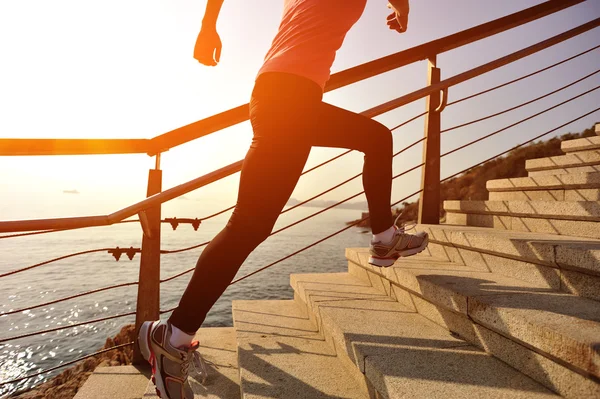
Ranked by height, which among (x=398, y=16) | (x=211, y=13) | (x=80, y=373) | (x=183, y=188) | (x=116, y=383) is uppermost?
(x=398, y=16)

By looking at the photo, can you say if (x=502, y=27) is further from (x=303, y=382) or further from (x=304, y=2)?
(x=303, y=382)

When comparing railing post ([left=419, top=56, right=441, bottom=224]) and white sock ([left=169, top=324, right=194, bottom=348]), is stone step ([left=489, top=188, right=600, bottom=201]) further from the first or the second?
white sock ([left=169, top=324, right=194, bottom=348])

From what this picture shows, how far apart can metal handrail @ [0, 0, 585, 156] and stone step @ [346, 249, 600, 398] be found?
3.40 feet

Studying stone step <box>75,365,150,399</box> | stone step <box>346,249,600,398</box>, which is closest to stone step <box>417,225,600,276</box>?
stone step <box>346,249,600,398</box>

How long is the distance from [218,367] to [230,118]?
1.07 m

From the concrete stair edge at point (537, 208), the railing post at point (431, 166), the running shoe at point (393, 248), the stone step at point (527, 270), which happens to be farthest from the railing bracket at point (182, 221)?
the concrete stair edge at point (537, 208)

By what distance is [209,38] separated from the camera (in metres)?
1.29

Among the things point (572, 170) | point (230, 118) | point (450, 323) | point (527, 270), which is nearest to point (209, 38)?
point (230, 118)

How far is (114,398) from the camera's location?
1457 mm

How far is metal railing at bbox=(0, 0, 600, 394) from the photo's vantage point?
4.41 feet

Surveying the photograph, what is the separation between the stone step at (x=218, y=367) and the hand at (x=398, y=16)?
5.43ft

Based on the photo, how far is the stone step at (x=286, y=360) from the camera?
1.23 m

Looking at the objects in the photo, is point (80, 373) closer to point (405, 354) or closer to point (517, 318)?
point (405, 354)

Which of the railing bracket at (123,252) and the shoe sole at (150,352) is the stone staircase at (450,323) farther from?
the railing bracket at (123,252)
